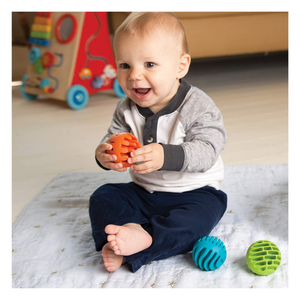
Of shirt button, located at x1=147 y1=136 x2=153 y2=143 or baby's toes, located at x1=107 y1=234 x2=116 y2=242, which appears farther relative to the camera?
shirt button, located at x1=147 y1=136 x2=153 y2=143

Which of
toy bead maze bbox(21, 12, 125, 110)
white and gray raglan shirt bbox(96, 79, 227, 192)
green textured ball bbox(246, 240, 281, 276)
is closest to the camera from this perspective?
green textured ball bbox(246, 240, 281, 276)

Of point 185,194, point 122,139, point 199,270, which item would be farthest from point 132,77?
point 199,270

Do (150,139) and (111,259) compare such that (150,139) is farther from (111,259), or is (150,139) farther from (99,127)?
(99,127)

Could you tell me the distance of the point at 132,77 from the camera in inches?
28.0

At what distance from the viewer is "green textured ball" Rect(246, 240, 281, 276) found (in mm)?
638

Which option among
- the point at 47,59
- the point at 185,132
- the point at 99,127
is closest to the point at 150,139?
the point at 185,132

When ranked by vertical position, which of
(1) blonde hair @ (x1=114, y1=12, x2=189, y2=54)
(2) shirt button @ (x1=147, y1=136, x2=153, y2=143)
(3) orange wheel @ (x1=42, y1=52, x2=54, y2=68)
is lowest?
(2) shirt button @ (x1=147, y1=136, x2=153, y2=143)

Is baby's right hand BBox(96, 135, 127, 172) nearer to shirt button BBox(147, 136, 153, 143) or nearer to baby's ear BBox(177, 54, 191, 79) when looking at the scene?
shirt button BBox(147, 136, 153, 143)

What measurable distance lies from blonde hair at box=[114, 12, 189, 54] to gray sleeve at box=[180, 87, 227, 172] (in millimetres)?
133

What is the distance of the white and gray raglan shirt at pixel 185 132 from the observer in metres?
0.75

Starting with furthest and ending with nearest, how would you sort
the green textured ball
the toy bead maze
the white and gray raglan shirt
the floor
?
1. the toy bead maze
2. the floor
3. the white and gray raglan shirt
4. the green textured ball

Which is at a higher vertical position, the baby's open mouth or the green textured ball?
the baby's open mouth

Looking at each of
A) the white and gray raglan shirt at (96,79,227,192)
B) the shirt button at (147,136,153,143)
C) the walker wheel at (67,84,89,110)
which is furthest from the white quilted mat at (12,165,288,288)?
the walker wheel at (67,84,89,110)

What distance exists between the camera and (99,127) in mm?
1550
